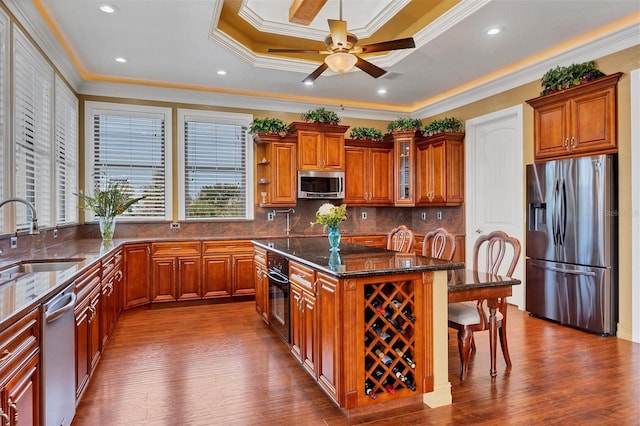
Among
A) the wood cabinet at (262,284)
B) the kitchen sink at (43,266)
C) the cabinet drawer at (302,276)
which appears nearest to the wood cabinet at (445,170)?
the wood cabinet at (262,284)

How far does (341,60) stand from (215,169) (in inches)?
126

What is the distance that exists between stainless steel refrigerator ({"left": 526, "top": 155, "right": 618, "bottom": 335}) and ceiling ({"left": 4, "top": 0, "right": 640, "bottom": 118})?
1241 millimetres

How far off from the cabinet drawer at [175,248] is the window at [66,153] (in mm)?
1038

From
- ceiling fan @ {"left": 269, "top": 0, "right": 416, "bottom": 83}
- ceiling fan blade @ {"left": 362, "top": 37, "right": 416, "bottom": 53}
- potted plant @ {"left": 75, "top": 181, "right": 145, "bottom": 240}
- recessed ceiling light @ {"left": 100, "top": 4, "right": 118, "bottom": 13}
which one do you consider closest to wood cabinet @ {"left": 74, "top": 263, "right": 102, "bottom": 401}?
potted plant @ {"left": 75, "top": 181, "right": 145, "bottom": 240}

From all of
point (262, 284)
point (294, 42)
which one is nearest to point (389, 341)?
point (262, 284)

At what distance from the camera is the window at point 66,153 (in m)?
4.27

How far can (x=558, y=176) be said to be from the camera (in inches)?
165

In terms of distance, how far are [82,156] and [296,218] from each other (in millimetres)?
3050

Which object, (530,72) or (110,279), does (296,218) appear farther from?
(530,72)

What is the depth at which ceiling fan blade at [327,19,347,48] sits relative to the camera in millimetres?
3012

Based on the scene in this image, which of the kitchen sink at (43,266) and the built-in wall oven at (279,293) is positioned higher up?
the kitchen sink at (43,266)

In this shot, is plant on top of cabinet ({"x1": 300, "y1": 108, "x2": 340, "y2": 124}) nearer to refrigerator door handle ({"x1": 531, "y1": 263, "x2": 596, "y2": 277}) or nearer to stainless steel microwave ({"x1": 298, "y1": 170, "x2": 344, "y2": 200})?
stainless steel microwave ({"x1": 298, "y1": 170, "x2": 344, "y2": 200})

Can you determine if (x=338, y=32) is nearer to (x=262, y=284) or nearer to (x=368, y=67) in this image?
(x=368, y=67)

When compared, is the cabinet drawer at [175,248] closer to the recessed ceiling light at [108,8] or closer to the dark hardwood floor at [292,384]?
the dark hardwood floor at [292,384]
